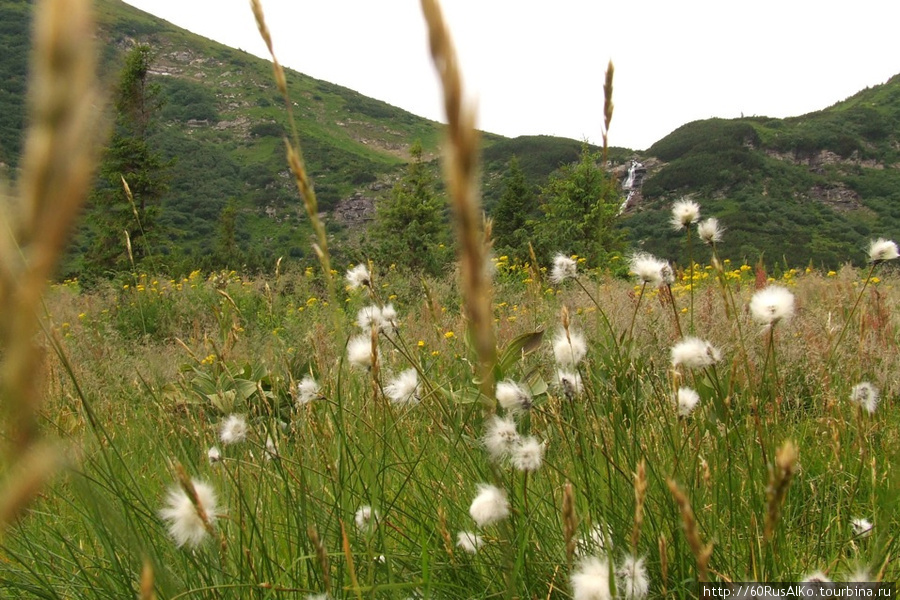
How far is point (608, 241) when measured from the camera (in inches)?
770

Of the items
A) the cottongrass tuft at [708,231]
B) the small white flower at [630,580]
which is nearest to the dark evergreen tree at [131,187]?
the cottongrass tuft at [708,231]

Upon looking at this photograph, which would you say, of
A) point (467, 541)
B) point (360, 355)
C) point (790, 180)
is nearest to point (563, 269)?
point (360, 355)

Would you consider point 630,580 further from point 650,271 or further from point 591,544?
point 650,271

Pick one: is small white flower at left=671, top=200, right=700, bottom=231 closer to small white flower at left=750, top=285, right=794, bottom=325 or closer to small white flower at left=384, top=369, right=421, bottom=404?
small white flower at left=750, top=285, right=794, bottom=325

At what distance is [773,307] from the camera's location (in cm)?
141

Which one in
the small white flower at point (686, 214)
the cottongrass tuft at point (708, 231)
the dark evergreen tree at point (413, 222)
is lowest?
the dark evergreen tree at point (413, 222)

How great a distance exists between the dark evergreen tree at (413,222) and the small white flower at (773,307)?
627 inches

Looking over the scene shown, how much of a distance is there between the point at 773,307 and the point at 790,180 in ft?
193

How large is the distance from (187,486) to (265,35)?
2.04 ft

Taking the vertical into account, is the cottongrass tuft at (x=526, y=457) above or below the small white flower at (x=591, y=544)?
above

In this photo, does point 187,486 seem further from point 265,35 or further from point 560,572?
point 560,572

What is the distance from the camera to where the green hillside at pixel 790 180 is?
3850cm

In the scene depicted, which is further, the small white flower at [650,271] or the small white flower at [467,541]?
the small white flower at [650,271]

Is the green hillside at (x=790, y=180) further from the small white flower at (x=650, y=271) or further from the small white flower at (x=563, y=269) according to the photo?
the small white flower at (x=650, y=271)
